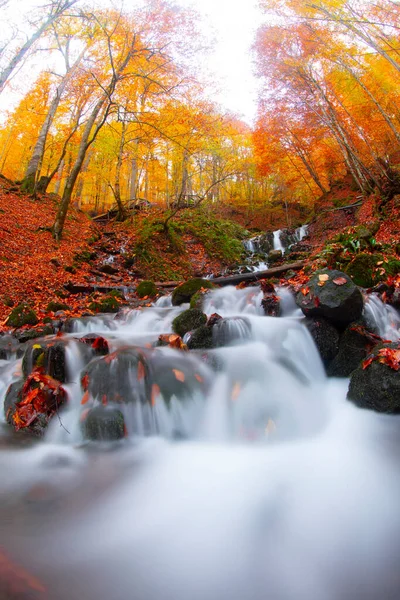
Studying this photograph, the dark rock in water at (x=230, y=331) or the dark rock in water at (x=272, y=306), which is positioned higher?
the dark rock in water at (x=272, y=306)

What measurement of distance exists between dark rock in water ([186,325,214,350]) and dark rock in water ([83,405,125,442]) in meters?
1.73

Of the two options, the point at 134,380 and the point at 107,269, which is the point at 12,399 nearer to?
the point at 134,380

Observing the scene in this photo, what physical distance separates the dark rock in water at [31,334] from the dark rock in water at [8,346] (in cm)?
9

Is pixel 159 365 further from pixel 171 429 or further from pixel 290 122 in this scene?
pixel 290 122

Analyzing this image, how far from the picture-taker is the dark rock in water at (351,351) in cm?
409

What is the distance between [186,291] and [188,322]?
94.1 inches

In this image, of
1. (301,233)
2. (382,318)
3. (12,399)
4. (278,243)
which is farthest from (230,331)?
(301,233)

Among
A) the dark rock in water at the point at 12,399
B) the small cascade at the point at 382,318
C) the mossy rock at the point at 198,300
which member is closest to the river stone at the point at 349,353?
the small cascade at the point at 382,318

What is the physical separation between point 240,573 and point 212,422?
164cm

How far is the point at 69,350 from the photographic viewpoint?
161 inches

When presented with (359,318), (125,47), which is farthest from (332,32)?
(359,318)

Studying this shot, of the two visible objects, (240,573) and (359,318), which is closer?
(240,573)

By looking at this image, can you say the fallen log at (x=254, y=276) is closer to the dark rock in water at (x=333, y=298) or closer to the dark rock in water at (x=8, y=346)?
the dark rock in water at (x=333, y=298)

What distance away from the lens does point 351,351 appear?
4.16 m
